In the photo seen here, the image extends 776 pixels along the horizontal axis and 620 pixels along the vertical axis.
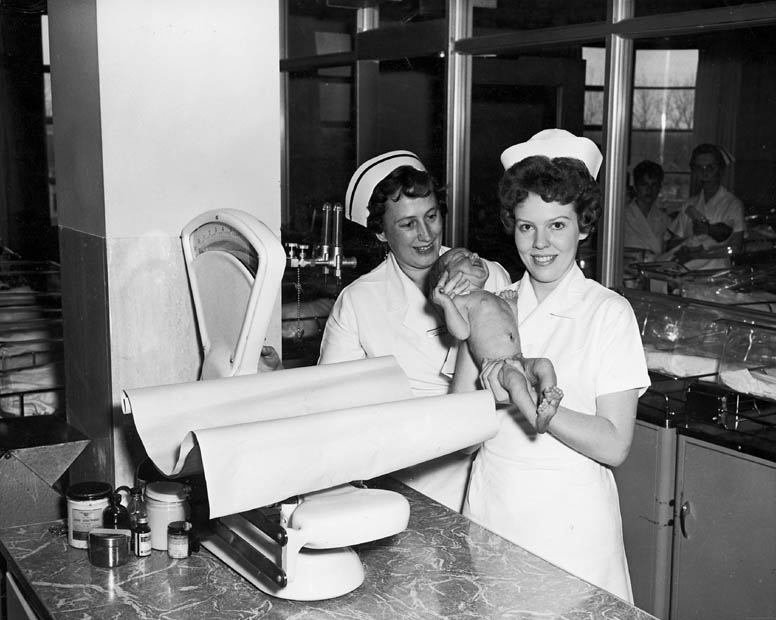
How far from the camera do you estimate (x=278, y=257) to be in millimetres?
1570

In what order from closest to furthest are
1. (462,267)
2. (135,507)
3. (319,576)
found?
(319,576), (135,507), (462,267)

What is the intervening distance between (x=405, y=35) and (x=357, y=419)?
329 cm

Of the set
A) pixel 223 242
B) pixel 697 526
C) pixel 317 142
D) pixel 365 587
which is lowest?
pixel 697 526

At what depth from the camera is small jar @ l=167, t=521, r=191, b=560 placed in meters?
1.58

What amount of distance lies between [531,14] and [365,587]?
280cm

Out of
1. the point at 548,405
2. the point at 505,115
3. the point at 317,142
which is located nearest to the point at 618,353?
the point at 548,405

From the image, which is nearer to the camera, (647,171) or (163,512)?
(163,512)

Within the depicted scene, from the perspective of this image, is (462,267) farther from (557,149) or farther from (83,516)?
(83,516)

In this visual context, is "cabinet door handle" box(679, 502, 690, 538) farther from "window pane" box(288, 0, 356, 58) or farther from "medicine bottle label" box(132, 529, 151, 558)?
"window pane" box(288, 0, 356, 58)

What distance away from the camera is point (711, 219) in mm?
3408

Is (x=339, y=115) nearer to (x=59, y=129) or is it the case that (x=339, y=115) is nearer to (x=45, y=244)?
(x=45, y=244)

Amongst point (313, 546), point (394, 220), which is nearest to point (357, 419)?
point (313, 546)

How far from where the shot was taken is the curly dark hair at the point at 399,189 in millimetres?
2271

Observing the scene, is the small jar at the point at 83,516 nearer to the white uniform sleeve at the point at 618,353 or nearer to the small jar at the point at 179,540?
the small jar at the point at 179,540
